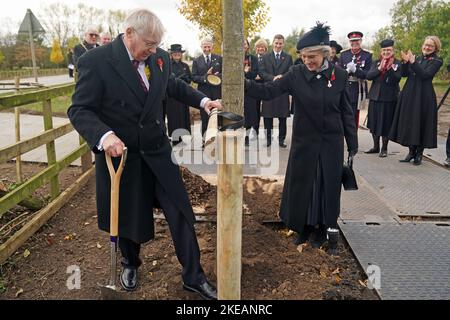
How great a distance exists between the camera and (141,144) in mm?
2895

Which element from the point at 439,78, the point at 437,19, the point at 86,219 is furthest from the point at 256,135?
the point at 439,78

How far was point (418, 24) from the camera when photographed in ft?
80.2

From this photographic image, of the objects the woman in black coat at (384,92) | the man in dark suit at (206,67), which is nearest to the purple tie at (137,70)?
the woman in black coat at (384,92)

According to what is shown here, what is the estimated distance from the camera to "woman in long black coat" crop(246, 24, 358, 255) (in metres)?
3.70

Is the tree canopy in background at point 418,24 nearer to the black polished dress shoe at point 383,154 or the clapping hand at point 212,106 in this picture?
the black polished dress shoe at point 383,154

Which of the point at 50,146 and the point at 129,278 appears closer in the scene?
the point at 129,278

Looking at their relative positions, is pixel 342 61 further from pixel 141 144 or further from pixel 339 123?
pixel 141 144

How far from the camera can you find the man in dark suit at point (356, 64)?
7625 mm

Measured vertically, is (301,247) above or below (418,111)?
below

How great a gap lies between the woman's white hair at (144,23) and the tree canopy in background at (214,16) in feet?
40.7

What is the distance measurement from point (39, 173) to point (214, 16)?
40.2 ft

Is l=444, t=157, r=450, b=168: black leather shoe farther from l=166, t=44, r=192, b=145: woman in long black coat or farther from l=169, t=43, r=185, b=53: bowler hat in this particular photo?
l=169, t=43, r=185, b=53: bowler hat

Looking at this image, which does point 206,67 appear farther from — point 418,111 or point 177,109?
point 418,111

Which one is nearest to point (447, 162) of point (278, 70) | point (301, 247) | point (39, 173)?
point (278, 70)
